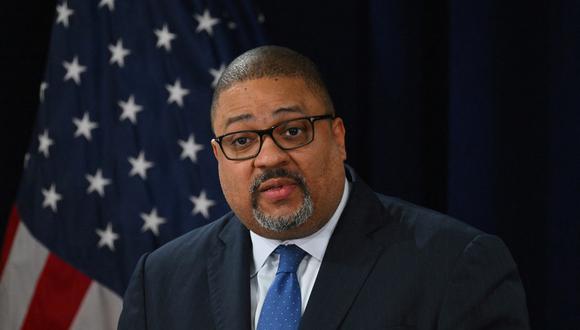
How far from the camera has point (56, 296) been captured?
8.05 ft

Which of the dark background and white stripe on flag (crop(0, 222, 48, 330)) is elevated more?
the dark background

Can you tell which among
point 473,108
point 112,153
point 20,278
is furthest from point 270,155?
point 20,278

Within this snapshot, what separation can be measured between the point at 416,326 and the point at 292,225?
321mm

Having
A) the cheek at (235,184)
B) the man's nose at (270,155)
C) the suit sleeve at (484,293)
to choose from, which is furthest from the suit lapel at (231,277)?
the suit sleeve at (484,293)

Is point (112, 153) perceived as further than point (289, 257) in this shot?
Yes

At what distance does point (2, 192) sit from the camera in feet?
9.86

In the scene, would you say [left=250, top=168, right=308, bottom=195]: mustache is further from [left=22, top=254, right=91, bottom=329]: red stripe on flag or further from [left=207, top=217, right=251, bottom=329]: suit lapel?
[left=22, top=254, right=91, bottom=329]: red stripe on flag

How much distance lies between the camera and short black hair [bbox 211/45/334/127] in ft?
5.40

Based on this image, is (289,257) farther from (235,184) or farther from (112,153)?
(112,153)

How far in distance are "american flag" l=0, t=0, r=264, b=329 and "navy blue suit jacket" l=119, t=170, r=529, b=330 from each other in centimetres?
54

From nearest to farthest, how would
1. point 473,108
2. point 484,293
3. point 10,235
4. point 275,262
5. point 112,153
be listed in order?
point 484,293 → point 275,262 → point 473,108 → point 112,153 → point 10,235

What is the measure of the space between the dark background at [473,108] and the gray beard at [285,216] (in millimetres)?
734

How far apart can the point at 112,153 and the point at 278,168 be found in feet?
3.25

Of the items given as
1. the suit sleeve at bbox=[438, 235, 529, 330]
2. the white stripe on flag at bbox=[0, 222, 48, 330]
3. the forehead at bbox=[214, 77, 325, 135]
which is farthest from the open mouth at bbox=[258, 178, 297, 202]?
the white stripe on flag at bbox=[0, 222, 48, 330]
